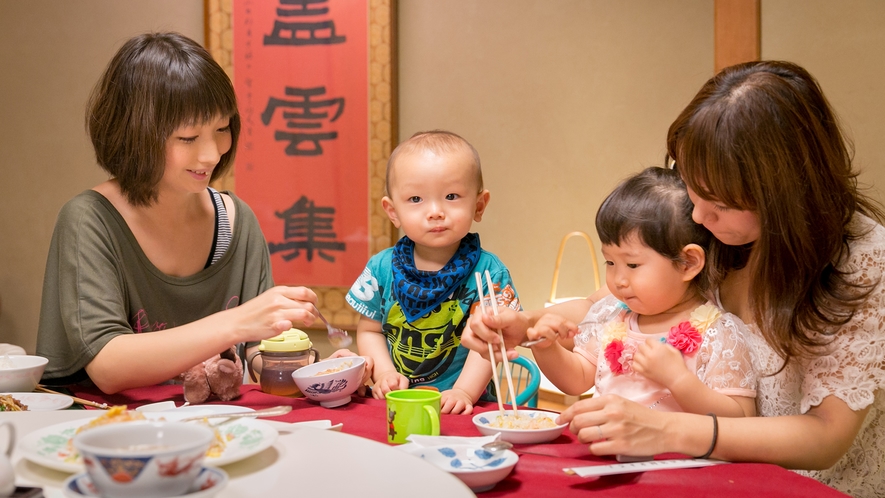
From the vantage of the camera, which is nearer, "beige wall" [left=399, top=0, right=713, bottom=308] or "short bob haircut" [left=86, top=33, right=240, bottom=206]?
"short bob haircut" [left=86, top=33, right=240, bottom=206]

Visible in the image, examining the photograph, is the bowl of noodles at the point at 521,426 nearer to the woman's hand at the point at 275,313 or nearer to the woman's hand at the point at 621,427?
the woman's hand at the point at 621,427

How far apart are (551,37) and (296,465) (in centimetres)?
311

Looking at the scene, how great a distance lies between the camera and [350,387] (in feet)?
4.75

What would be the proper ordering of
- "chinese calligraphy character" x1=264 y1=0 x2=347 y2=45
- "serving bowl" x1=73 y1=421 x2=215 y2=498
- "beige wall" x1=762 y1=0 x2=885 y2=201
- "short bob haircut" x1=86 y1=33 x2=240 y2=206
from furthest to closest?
"chinese calligraphy character" x1=264 y1=0 x2=347 y2=45 < "beige wall" x1=762 y1=0 x2=885 y2=201 < "short bob haircut" x1=86 y1=33 x2=240 y2=206 < "serving bowl" x1=73 y1=421 x2=215 y2=498

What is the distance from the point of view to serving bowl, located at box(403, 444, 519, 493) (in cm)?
93

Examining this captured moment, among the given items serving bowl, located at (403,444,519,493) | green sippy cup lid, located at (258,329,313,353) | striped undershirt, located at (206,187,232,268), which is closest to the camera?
serving bowl, located at (403,444,519,493)

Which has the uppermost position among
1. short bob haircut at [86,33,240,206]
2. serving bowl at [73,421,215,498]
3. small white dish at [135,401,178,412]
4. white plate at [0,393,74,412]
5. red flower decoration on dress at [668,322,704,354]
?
short bob haircut at [86,33,240,206]

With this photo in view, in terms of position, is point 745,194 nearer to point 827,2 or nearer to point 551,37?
point 827,2

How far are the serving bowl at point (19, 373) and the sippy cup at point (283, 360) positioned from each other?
45 centimetres

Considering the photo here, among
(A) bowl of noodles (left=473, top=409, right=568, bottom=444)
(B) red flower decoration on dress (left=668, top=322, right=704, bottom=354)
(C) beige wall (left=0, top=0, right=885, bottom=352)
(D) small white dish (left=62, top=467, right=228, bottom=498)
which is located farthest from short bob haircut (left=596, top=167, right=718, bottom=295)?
(C) beige wall (left=0, top=0, right=885, bottom=352)

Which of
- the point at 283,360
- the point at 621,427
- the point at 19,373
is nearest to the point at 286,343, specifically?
the point at 283,360

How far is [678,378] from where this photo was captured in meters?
1.23

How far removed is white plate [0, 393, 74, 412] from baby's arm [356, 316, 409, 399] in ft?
1.95

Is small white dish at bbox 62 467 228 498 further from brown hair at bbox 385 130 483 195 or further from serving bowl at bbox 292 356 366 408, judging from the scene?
brown hair at bbox 385 130 483 195
